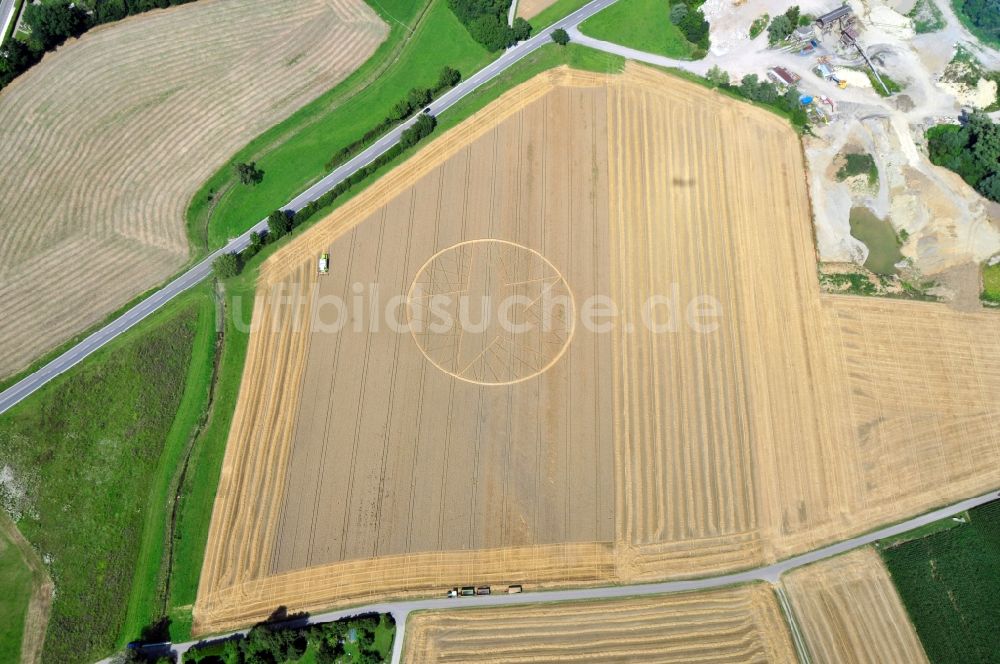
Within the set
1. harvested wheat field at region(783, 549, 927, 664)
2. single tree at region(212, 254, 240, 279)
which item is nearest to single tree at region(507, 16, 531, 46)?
single tree at region(212, 254, 240, 279)

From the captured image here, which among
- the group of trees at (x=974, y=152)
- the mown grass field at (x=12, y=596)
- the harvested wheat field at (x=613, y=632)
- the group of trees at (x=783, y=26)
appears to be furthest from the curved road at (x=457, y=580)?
the group of trees at (x=974, y=152)

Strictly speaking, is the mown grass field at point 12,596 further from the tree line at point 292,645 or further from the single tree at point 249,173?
the single tree at point 249,173

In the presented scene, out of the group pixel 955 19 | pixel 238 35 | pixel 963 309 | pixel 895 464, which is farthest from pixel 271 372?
pixel 955 19

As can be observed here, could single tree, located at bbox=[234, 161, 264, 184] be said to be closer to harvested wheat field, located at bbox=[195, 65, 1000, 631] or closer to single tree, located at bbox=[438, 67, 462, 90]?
harvested wheat field, located at bbox=[195, 65, 1000, 631]

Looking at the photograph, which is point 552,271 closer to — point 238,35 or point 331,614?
point 331,614

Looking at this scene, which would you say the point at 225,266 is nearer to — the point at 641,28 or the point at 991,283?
the point at 641,28

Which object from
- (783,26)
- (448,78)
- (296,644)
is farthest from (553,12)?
(296,644)
